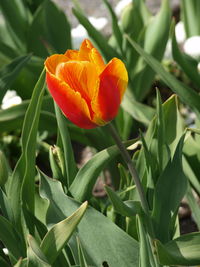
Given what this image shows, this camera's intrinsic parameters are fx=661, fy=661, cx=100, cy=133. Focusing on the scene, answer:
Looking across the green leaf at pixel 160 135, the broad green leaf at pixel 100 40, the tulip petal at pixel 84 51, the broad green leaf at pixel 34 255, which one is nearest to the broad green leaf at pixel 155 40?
the broad green leaf at pixel 100 40

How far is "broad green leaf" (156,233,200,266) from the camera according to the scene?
4.37 ft

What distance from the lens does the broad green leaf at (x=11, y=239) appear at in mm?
1421

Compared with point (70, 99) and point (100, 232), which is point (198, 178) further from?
point (70, 99)

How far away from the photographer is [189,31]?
7.82 ft

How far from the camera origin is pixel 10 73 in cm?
174

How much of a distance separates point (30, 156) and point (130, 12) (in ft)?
3.45

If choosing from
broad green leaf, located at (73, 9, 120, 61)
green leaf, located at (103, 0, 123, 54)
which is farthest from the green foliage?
green leaf, located at (103, 0, 123, 54)

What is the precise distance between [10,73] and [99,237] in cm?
57

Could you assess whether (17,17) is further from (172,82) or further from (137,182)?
(137,182)

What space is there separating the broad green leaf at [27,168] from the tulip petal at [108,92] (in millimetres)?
281

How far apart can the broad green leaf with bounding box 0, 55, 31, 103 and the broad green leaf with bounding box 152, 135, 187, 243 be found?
533 millimetres

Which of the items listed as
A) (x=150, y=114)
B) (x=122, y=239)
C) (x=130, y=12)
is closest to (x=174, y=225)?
(x=122, y=239)

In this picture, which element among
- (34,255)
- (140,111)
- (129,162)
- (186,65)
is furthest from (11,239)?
(186,65)

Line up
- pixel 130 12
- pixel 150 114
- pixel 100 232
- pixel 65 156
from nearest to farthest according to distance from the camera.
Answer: pixel 100 232
pixel 65 156
pixel 150 114
pixel 130 12
